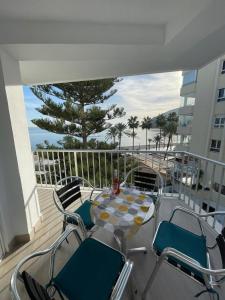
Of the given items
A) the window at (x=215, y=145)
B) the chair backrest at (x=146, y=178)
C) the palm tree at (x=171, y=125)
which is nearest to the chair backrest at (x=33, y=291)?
the chair backrest at (x=146, y=178)

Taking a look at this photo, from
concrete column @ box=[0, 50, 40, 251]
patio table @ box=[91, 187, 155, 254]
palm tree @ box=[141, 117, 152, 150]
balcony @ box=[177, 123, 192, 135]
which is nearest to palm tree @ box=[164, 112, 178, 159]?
palm tree @ box=[141, 117, 152, 150]

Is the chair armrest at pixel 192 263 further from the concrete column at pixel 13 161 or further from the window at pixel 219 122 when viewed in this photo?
the window at pixel 219 122

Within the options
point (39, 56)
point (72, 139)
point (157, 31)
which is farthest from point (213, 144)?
point (39, 56)

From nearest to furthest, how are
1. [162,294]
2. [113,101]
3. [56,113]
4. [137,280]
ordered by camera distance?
1. [162,294]
2. [137,280]
3. [56,113]
4. [113,101]

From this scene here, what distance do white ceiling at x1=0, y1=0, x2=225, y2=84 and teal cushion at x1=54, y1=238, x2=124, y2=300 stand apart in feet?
6.26

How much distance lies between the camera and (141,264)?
5.05ft

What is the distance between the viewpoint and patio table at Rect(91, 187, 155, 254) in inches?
49.6

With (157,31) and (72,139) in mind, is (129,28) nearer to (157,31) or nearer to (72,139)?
(157,31)

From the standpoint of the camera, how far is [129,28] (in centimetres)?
156

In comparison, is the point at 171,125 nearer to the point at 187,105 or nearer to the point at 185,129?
the point at 185,129

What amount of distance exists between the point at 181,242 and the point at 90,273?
0.79 m

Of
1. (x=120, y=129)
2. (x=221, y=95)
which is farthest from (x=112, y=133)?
(x=221, y=95)

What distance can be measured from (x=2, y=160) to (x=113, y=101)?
291 inches

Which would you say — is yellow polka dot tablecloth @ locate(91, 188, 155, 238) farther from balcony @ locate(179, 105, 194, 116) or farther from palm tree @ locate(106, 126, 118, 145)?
balcony @ locate(179, 105, 194, 116)
